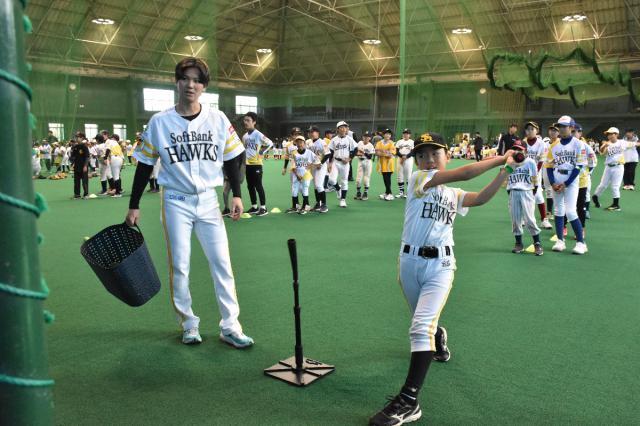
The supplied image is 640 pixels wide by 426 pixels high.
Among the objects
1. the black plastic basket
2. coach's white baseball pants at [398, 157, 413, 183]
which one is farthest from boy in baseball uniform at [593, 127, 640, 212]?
the black plastic basket

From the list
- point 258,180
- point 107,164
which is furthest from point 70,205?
point 258,180

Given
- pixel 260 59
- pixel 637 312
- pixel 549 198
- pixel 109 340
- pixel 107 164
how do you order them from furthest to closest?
pixel 260 59 < pixel 107 164 < pixel 549 198 < pixel 637 312 < pixel 109 340

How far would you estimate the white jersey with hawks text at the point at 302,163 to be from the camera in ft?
40.6

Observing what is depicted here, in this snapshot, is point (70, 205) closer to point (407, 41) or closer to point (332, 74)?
point (407, 41)

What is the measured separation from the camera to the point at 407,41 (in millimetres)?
12969

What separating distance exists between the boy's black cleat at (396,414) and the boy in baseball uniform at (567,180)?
18.9 ft

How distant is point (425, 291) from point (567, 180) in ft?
18.2

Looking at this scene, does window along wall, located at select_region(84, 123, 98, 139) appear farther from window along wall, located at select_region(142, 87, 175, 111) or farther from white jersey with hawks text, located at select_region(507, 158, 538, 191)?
white jersey with hawks text, located at select_region(507, 158, 538, 191)

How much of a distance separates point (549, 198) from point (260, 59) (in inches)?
1494

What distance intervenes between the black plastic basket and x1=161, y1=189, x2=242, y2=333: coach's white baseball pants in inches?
8.2

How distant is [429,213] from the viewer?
341cm

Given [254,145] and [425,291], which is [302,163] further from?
[425,291]

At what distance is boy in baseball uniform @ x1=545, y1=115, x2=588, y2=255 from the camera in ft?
25.7

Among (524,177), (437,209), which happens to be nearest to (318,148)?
(524,177)
